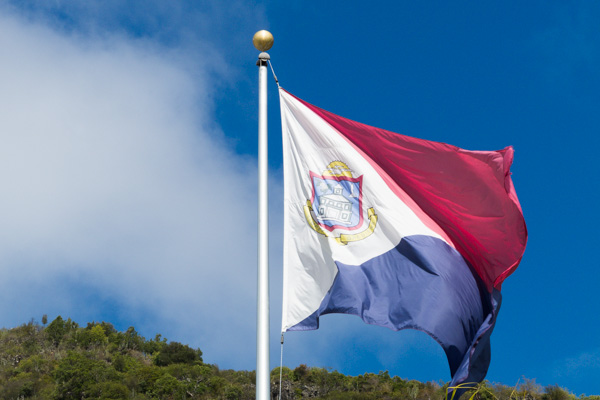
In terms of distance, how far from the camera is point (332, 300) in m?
7.61

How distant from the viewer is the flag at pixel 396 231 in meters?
7.64

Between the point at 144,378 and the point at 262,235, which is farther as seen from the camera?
the point at 144,378

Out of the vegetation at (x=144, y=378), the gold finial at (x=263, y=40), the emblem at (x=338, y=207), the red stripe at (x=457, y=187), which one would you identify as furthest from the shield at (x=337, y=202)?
the vegetation at (x=144, y=378)

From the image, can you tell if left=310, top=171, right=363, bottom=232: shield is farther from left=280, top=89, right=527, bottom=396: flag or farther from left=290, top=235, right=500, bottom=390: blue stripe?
left=290, top=235, right=500, bottom=390: blue stripe

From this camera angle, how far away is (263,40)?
8.23m

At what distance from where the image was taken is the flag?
301 inches

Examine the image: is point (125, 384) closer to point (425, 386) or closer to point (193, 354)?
point (193, 354)

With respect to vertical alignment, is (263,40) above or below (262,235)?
above

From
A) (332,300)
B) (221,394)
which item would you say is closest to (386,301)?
(332,300)

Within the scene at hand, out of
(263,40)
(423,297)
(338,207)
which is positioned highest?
(263,40)

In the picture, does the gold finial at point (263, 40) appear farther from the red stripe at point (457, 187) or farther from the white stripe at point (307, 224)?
the red stripe at point (457, 187)

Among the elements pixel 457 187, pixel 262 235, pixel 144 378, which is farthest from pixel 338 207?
pixel 144 378

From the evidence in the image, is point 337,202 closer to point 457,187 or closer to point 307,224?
point 307,224

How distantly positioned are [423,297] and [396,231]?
35.0 inches
